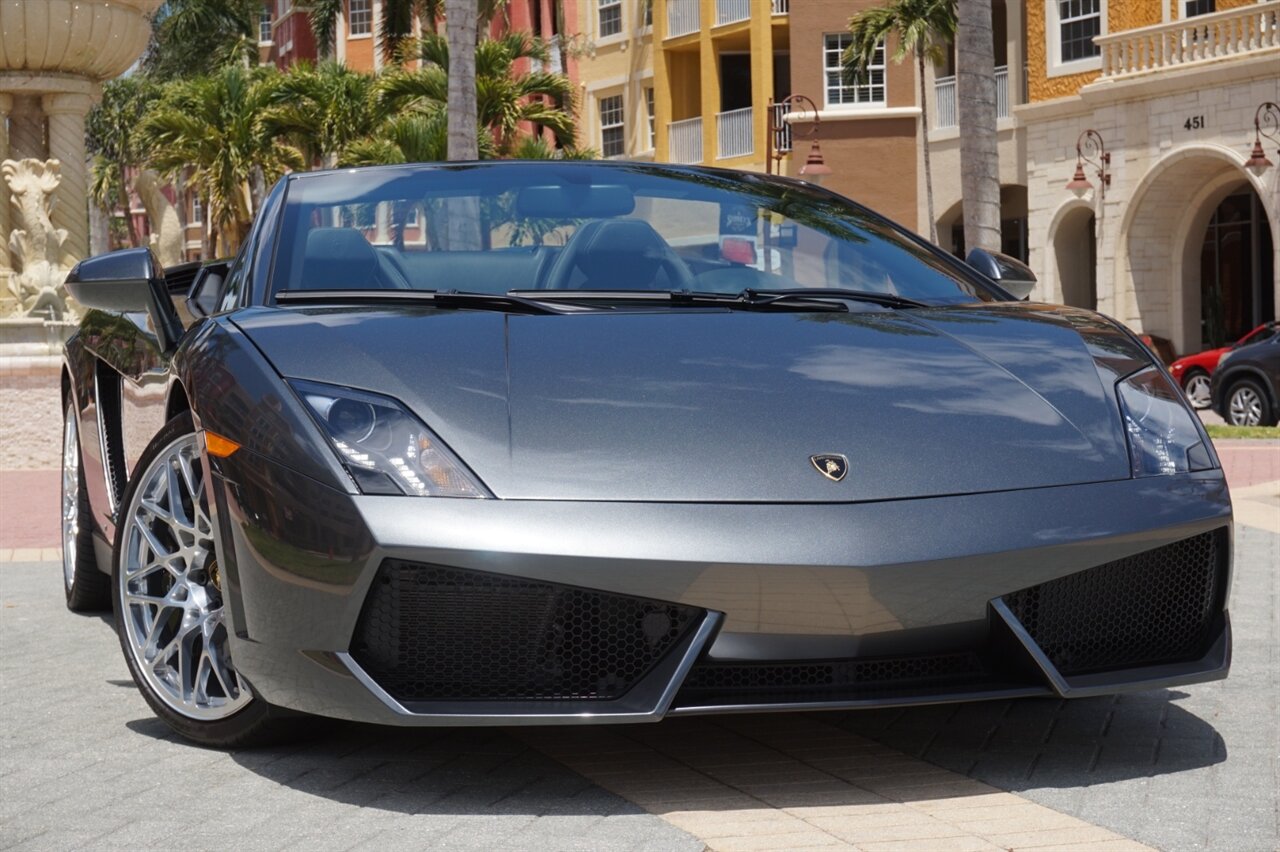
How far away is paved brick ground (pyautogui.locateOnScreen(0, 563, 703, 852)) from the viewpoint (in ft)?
11.1

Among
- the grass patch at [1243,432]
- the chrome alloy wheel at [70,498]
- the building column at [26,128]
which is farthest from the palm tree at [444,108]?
the chrome alloy wheel at [70,498]

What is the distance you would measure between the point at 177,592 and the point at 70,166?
16.7 meters

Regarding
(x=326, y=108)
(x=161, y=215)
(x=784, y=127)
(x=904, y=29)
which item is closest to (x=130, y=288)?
(x=326, y=108)

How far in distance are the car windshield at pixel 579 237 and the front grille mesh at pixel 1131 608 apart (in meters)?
1.05

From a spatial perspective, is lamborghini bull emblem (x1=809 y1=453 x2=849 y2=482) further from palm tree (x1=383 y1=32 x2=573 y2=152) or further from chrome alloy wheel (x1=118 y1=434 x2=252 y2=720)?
palm tree (x1=383 y1=32 x2=573 y2=152)

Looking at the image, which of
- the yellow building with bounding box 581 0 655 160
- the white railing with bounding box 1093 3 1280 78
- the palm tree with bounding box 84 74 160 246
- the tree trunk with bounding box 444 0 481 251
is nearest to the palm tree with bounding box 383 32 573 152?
the tree trunk with bounding box 444 0 481 251

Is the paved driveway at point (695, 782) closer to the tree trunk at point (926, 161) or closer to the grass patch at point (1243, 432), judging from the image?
the grass patch at point (1243, 432)

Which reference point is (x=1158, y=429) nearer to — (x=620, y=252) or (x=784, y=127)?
(x=620, y=252)

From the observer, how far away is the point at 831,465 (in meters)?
3.54

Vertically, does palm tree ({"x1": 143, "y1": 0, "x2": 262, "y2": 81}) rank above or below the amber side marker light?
above

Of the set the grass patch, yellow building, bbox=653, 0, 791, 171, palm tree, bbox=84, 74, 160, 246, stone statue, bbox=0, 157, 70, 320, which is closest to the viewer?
the grass patch

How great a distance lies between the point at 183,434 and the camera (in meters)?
4.13

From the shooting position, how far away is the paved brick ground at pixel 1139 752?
11.3ft

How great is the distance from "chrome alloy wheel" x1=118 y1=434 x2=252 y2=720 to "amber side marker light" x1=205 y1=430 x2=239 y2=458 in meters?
0.18
